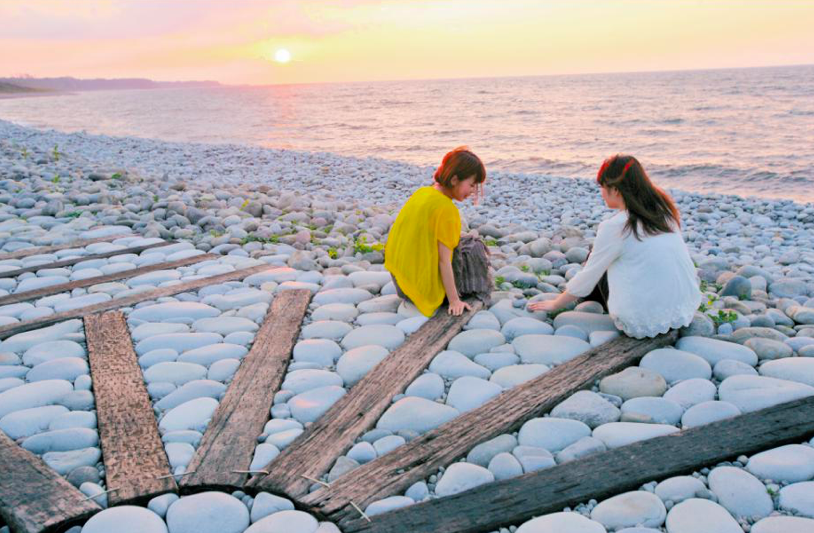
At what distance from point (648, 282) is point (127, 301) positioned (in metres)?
3.00

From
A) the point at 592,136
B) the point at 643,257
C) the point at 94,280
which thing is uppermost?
the point at 592,136

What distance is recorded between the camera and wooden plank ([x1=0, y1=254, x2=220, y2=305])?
12.5 ft

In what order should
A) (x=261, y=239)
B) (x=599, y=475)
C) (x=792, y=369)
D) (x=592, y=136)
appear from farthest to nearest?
(x=592, y=136)
(x=261, y=239)
(x=792, y=369)
(x=599, y=475)

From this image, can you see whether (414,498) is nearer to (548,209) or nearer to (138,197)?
(138,197)

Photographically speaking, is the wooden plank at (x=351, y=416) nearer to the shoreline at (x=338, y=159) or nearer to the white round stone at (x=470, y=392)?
the white round stone at (x=470, y=392)

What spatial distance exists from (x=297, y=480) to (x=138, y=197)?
5.35 m

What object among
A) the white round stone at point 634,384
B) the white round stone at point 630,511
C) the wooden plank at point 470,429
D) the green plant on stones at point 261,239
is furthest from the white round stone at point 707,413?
the green plant on stones at point 261,239

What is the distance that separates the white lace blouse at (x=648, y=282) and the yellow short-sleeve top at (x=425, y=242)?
826 millimetres

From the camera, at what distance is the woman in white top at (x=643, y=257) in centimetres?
298

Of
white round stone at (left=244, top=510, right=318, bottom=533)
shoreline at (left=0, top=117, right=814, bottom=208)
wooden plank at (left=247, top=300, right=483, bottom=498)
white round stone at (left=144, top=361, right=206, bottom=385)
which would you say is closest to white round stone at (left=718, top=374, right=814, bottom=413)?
wooden plank at (left=247, top=300, right=483, bottom=498)

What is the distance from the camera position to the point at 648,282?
3012 mm

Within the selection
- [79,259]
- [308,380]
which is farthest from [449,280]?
[79,259]

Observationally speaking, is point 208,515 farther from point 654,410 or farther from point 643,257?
point 643,257

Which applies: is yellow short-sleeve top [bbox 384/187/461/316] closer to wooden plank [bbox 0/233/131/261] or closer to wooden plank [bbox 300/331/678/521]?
wooden plank [bbox 300/331/678/521]
